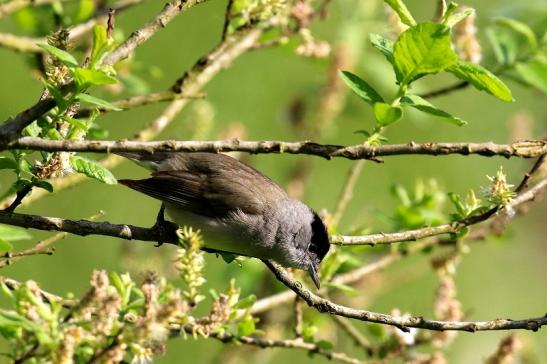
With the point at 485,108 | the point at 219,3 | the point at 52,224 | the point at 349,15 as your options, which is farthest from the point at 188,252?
the point at 485,108

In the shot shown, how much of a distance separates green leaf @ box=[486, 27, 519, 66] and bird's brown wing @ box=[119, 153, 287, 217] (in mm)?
1168

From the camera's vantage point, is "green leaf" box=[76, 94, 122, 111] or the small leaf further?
the small leaf

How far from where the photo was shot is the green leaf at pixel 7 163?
266 cm

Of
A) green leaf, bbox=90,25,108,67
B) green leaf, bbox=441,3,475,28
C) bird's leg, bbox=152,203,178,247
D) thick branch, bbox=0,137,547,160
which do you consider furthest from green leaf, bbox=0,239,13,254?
green leaf, bbox=441,3,475,28

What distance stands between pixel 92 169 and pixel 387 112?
88cm

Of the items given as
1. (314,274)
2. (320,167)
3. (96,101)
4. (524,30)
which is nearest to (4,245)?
(96,101)

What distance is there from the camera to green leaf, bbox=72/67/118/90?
237 centimetres

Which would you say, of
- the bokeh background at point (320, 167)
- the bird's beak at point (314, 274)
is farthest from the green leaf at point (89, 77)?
the bokeh background at point (320, 167)

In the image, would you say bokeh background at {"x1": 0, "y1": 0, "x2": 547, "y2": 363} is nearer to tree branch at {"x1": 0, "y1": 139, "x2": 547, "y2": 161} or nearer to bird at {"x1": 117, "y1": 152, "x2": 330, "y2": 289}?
bird at {"x1": 117, "y1": 152, "x2": 330, "y2": 289}

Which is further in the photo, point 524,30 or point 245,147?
point 524,30

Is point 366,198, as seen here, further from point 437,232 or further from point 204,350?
point 437,232

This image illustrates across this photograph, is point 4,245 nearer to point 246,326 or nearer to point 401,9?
point 246,326

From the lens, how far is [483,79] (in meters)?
2.71

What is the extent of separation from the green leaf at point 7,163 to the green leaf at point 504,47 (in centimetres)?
236
